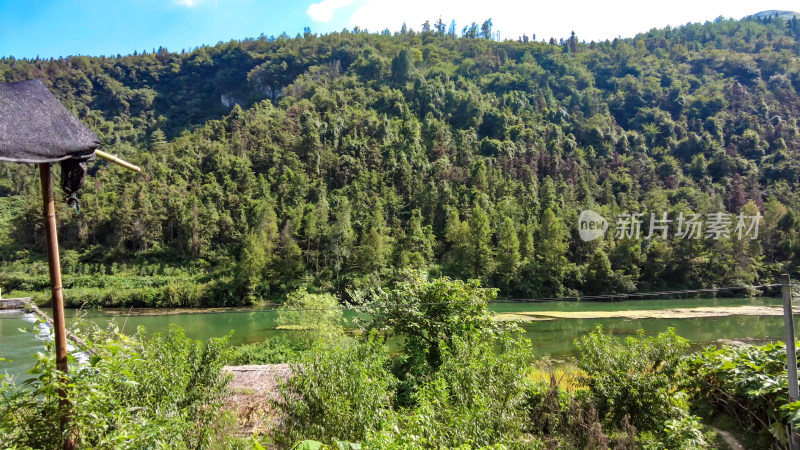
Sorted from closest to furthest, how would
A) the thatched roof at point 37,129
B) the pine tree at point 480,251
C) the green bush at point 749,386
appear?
the thatched roof at point 37,129
the green bush at point 749,386
the pine tree at point 480,251

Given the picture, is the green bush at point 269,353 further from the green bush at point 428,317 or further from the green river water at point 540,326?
the green bush at point 428,317

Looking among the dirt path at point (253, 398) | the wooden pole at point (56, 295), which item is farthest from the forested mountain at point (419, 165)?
the wooden pole at point (56, 295)

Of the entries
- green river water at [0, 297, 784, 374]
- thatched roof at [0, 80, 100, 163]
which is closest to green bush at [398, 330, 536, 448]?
thatched roof at [0, 80, 100, 163]

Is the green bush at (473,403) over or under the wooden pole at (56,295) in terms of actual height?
under

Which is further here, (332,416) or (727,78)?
(727,78)

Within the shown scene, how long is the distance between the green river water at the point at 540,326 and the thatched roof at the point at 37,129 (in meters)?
15.4

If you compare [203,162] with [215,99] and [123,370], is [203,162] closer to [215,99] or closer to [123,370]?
[215,99]

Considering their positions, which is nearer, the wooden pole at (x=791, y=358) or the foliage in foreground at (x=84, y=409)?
the foliage in foreground at (x=84, y=409)

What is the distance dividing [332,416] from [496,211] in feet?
197

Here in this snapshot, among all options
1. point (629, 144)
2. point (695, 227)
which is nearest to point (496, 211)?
point (695, 227)

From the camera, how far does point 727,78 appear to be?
354 feet

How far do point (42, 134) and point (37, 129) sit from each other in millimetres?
45

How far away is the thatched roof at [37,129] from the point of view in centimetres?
278

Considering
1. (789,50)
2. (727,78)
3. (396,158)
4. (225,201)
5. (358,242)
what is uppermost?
(789,50)
